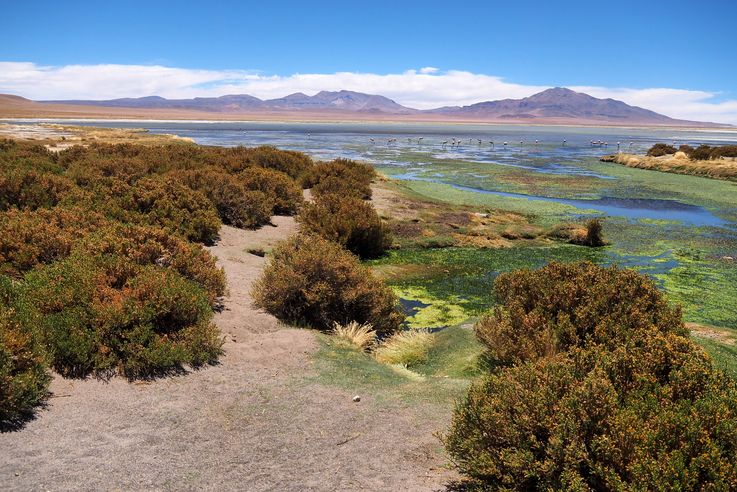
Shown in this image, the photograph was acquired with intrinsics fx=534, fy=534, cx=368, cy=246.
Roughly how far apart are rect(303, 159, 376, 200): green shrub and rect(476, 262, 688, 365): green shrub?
15575 millimetres

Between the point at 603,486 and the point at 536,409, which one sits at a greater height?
the point at 536,409

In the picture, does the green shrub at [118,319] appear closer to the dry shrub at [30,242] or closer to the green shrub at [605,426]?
the dry shrub at [30,242]

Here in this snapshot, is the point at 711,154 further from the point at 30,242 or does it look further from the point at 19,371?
the point at 19,371

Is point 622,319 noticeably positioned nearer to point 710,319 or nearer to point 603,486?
point 603,486

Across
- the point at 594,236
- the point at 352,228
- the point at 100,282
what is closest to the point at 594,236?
the point at 594,236

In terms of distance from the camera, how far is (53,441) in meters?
5.54

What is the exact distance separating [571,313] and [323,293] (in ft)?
16.1

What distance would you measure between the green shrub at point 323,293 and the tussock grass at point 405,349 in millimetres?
958

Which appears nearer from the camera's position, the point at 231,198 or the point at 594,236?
the point at 231,198

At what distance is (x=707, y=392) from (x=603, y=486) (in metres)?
1.35

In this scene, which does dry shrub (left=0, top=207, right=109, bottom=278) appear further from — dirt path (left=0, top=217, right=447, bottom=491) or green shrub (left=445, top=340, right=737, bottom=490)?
green shrub (left=445, top=340, right=737, bottom=490)

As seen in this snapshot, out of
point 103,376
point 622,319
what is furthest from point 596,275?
point 103,376

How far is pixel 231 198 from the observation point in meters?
19.7

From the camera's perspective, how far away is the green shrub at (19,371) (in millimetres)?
5664
